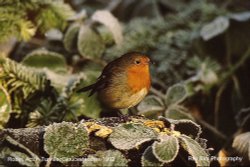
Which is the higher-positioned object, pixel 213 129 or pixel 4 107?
pixel 4 107

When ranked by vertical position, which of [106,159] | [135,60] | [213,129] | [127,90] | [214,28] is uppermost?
[214,28]

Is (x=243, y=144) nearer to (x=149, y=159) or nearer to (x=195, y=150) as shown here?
(x=195, y=150)

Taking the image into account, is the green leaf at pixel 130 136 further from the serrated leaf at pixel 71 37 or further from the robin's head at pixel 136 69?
the serrated leaf at pixel 71 37

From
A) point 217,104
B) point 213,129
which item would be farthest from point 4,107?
point 217,104

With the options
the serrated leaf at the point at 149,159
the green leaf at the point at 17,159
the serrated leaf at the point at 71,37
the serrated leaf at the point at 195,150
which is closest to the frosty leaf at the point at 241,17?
the serrated leaf at the point at 71,37

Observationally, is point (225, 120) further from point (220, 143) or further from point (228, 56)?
point (228, 56)

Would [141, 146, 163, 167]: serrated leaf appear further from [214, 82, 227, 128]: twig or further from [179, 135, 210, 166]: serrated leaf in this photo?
[214, 82, 227, 128]: twig
